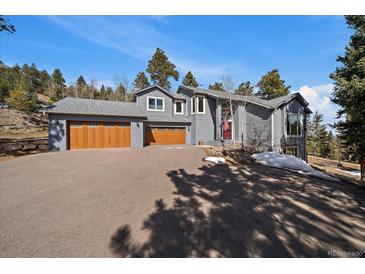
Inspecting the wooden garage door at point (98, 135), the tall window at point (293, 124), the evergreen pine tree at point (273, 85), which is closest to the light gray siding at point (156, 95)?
the wooden garage door at point (98, 135)

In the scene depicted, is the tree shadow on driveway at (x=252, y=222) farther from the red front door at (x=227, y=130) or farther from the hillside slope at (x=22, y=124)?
the hillside slope at (x=22, y=124)

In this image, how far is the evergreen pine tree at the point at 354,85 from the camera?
28.3 feet

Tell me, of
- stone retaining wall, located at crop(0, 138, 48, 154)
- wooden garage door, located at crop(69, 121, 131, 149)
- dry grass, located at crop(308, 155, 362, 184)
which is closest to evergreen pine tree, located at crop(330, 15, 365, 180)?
dry grass, located at crop(308, 155, 362, 184)

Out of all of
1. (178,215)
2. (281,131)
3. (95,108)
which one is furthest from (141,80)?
(178,215)

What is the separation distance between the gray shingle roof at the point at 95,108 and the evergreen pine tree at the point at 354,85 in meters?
13.8

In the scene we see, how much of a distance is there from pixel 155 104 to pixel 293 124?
44.0ft

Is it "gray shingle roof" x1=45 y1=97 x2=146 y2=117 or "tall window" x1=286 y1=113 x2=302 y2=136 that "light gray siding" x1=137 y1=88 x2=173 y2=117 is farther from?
"tall window" x1=286 y1=113 x2=302 y2=136

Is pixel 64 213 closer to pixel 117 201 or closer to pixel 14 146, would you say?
pixel 117 201

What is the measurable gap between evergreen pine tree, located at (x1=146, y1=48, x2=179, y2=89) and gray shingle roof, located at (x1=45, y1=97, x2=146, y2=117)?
18466mm

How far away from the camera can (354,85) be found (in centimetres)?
839

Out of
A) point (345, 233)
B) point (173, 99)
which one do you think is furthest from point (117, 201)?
point (173, 99)

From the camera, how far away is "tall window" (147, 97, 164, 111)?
61.4ft

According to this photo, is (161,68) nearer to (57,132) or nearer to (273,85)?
(273,85)

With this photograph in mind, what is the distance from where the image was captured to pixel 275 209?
13.7 feet
